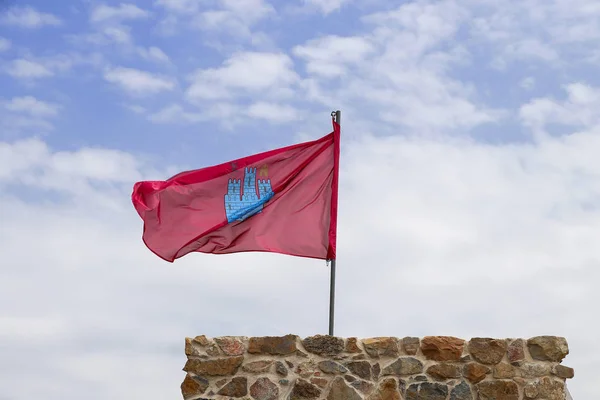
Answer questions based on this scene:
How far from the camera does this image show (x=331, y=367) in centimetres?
1331

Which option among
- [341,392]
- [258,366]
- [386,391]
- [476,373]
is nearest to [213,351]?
[258,366]

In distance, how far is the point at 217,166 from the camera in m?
15.0

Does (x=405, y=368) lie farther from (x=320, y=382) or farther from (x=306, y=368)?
(x=306, y=368)

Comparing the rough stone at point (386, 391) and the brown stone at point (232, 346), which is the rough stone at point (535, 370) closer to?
the rough stone at point (386, 391)

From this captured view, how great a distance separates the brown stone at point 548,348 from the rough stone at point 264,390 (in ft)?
11.3

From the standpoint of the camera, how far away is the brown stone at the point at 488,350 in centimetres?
1315

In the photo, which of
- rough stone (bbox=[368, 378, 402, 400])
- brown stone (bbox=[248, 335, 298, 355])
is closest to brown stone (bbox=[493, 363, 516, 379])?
rough stone (bbox=[368, 378, 402, 400])

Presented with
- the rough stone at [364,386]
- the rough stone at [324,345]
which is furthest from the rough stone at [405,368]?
the rough stone at [324,345]

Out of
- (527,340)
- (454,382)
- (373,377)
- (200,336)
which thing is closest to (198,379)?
(200,336)

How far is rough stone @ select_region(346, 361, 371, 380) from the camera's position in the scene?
43.4ft

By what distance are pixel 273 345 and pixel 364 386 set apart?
1.36 meters

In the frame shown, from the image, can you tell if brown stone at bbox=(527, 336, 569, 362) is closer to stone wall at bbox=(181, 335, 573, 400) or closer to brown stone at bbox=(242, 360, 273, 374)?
stone wall at bbox=(181, 335, 573, 400)

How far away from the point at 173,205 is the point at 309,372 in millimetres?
3463

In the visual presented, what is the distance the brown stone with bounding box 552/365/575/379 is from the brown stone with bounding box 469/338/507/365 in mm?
706
